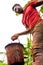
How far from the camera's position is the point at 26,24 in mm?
3170

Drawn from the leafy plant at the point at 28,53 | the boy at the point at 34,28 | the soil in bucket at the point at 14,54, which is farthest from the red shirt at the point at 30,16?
the leafy plant at the point at 28,53

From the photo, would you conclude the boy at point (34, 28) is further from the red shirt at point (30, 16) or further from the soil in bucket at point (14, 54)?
the soil in bucket at point (14, 54)

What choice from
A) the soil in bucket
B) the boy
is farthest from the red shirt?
the soil in bucket

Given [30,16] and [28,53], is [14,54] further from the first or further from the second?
[28,53]

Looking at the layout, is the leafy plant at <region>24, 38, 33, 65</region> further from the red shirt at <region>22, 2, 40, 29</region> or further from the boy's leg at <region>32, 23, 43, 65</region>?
the boy's leg at <region>32, 23, 43, 65</region>

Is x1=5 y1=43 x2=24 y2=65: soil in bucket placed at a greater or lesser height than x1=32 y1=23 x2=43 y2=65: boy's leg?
lesser

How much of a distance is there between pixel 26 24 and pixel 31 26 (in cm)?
18

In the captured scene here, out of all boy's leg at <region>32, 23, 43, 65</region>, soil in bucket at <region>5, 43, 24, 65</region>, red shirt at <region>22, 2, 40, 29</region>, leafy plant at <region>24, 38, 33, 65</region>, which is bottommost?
leafy plant at <region>24, 38, 33, 65</region>

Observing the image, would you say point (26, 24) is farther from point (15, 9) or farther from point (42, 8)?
point (42, 8)

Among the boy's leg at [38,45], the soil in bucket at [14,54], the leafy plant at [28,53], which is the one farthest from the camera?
the leafy plant at [28,53]

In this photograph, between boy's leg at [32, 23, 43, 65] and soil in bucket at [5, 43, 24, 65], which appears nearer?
boy's leg at [32, 23, 43, 65]

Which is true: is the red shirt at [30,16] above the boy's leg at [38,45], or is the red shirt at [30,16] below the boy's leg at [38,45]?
above

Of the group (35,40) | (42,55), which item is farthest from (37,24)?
(42,55)

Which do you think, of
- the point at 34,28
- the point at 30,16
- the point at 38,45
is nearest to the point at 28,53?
the point at 30,16
